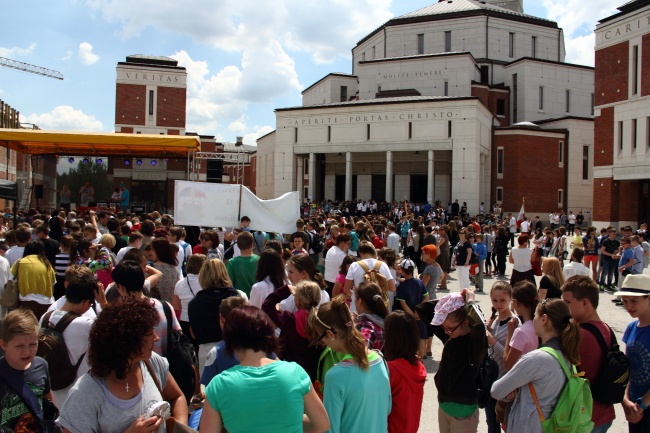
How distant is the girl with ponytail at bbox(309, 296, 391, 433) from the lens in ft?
12.2

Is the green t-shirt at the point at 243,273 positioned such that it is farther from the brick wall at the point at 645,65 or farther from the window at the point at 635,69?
the window at the point at 635,69

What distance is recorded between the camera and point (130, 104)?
50.7 meters

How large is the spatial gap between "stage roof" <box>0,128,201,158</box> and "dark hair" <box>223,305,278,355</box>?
66.7 ft

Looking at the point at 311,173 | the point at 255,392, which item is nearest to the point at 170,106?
the point at 311,173

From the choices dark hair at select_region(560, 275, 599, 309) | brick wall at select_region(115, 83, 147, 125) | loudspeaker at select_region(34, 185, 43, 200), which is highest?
brick wall at select_region(115, 83, 147, 125)

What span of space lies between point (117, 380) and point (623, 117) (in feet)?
135

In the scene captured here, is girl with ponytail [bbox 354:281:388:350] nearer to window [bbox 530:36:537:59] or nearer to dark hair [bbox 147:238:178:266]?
dark hair [bbox 147:238:178:266]

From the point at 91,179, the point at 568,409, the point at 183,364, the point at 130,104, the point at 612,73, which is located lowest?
the point at 568,409

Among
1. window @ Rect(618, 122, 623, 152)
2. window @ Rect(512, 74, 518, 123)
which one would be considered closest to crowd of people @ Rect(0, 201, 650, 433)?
window @ Rect(618, 122, 623, 152)

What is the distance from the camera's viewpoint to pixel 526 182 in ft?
160

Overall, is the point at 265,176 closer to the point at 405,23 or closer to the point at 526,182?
the point at 405,23

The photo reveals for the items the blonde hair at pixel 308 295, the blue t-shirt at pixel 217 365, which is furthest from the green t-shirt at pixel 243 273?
the blue t-shirt at pixel 217 365

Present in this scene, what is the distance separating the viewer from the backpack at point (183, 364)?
4.34 meters

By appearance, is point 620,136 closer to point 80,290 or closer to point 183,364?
point 183,364
